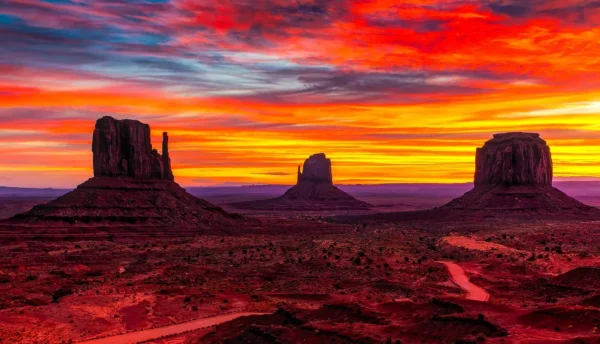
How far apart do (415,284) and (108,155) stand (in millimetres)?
87916

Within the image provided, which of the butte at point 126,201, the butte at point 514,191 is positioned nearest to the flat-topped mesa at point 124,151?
the butte at point 126,201

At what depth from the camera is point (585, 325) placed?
3259 centimetres

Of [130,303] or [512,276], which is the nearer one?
[130,303]

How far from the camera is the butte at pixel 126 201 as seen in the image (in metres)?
114

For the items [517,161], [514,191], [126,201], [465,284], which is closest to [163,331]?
[465,284]

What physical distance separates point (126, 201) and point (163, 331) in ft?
281

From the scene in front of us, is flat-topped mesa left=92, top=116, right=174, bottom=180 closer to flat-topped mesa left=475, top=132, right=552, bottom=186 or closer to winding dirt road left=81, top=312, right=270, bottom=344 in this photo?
winding dirt road left=81, top=312, right=270, bottom=344

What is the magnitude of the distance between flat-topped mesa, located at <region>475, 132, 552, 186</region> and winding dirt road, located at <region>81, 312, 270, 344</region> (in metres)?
135

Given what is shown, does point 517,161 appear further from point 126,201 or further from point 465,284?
point 465,284

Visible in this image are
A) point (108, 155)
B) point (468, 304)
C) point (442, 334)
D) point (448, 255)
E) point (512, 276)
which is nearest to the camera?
point (442, 334)

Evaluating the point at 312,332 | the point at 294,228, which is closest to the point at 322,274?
the point at 312,332

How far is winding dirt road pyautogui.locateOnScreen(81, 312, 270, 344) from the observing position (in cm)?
3956

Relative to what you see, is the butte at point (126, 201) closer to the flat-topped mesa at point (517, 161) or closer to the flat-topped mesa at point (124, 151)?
the flat-topped mesa at point (124, 151)

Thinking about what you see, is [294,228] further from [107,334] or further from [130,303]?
[107,334]
